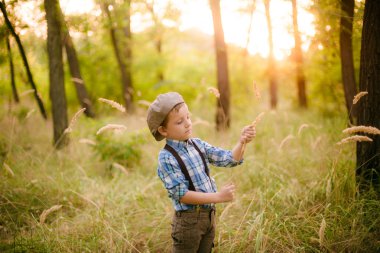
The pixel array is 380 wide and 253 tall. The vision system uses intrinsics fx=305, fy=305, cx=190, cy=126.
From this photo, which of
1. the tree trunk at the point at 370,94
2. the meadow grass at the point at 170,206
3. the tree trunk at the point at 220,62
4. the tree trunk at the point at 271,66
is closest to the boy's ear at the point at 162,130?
the meadow grass at the point at 170,206

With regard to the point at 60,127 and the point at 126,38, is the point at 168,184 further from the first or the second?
the point at 126,38

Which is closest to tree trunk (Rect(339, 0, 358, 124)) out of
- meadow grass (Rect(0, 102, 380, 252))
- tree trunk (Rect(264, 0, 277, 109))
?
meadow grass (Rect(0, 102, 380, 252))

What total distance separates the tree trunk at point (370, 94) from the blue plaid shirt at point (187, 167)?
1.71 m

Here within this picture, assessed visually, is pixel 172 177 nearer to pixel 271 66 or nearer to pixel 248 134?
pixel 248 134

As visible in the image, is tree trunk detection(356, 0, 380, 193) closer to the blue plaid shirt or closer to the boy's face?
the blue plaid shirt

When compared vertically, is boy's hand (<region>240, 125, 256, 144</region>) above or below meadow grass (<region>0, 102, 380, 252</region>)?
above

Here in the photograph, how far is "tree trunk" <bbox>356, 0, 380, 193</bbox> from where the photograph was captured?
10.1 feet

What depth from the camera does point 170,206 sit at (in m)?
3.85

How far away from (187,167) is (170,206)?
1.74 metres

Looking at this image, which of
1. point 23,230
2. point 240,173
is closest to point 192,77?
point 240,173

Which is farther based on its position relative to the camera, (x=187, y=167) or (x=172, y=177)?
(x=187, y=167)

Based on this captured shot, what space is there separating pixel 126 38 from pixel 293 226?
11.4m

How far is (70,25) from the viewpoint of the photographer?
6008mm

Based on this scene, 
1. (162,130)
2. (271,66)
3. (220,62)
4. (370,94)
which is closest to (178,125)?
(162,130)
